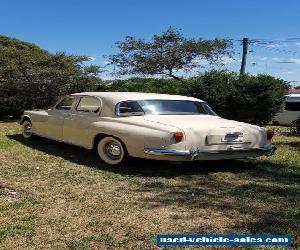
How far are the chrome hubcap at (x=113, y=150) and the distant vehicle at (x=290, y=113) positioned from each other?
13989 mm

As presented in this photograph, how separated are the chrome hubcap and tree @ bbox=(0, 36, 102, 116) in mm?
9366

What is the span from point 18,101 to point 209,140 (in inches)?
427

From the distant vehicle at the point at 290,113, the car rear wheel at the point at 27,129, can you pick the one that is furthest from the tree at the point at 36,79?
the distant vehicle at the point at 290,113

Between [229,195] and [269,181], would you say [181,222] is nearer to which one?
[229,195]

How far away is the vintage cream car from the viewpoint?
7.01 metres

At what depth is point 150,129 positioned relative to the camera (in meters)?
7.20

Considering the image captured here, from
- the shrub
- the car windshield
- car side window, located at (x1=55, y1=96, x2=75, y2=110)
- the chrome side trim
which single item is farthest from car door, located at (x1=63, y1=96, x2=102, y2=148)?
the shrub

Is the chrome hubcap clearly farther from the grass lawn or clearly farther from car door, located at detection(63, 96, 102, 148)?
car door, located at detection(63, 96, 102, 148)

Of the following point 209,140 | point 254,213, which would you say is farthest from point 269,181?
point 254,213

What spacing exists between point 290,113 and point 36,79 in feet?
35.9

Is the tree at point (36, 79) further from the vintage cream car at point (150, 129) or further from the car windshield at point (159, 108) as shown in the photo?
the car windshield at point (159, 108)

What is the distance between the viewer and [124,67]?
28500mm

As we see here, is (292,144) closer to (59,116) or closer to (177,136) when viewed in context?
(177,136)

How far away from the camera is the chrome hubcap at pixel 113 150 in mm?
7695
